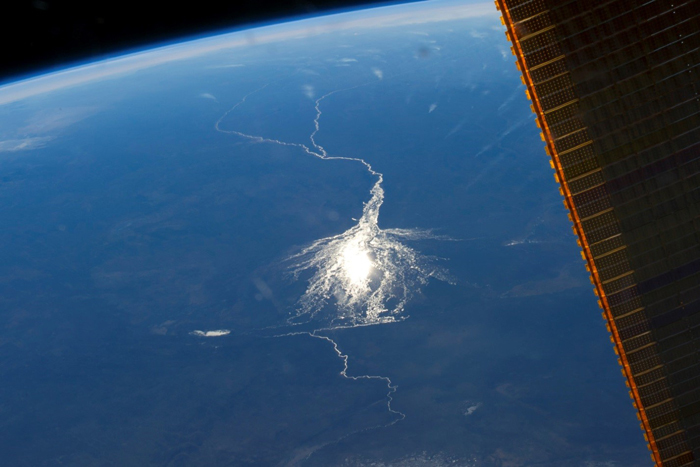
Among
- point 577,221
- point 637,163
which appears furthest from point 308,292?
point 637,163

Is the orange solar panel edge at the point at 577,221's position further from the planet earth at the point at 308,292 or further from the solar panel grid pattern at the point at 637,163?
the planet earth at the point at 308,292

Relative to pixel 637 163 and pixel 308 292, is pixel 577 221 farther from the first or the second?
pixel 308 292

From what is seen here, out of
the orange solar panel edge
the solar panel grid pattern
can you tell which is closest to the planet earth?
the orange solar panel edge

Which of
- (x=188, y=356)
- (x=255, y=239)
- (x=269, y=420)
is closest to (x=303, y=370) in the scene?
(x=269, y=420)

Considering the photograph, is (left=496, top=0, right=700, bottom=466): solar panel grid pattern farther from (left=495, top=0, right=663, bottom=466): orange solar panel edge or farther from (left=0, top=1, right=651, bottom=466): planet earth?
(left=0, top=1, right=651, bottom=466): planet earth

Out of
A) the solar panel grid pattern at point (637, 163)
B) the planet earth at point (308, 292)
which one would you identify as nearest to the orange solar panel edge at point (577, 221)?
the solar panel grid pattern at point (637, 163)
